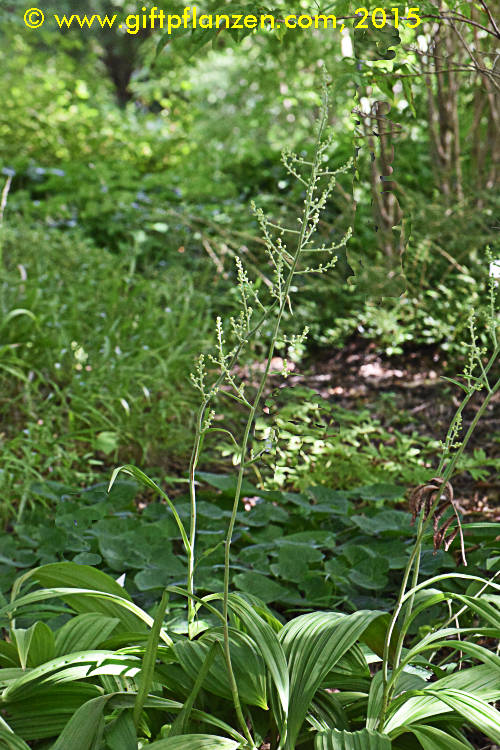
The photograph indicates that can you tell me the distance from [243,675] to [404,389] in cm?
259

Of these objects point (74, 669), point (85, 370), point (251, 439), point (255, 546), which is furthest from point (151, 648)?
point (85, 370)

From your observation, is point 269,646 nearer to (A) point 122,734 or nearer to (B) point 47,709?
(A) point 122,734

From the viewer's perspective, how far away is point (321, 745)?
106cm

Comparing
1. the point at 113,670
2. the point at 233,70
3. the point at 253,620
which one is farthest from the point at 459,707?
the point at 233,70

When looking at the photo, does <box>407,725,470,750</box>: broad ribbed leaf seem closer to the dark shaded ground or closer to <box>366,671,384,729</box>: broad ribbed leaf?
<box>366,671,384,729</box>: broad ribbed leaf

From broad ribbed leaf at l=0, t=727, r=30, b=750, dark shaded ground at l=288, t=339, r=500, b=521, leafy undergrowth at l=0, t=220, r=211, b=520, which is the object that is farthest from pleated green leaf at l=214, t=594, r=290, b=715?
dark shaded ground at l=288, t=339, r=500, b=521

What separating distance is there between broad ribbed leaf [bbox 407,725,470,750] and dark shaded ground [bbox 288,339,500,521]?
1716mm

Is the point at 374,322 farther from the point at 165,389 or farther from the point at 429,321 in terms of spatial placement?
the point at 165,389

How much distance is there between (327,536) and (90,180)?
4548 millimetres

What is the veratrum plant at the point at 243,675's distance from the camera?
1067 mm

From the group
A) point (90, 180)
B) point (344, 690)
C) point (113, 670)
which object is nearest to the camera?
point (113, 670)

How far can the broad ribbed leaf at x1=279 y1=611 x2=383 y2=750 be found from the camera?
1123 mm

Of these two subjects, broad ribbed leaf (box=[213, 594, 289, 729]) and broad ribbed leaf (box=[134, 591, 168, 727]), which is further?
broad ribbed leaf (box=[213, 594, 289, 729])

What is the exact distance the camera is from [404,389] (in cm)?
362
